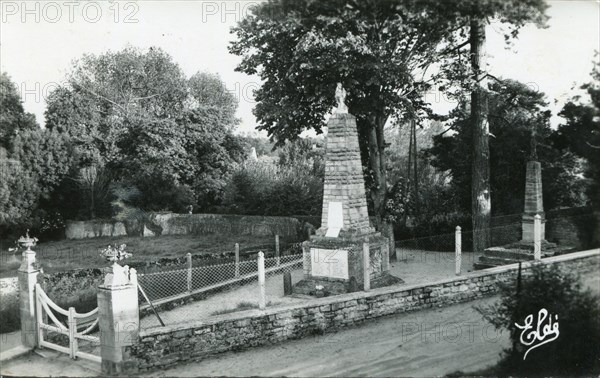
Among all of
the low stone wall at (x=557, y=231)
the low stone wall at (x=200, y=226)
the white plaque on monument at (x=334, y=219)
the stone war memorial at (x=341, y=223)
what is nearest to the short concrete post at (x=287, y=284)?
the stone war memorial at (x=341, y=223)

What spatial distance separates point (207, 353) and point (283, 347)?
1.50 m

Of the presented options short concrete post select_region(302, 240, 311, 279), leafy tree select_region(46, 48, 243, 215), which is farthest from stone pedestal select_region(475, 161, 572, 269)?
leafy tree select_region(46, 48, 243, 215)

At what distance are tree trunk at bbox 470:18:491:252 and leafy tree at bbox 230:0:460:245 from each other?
61.4 inches

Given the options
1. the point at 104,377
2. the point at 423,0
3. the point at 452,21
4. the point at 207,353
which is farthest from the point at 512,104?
the point at 104,377

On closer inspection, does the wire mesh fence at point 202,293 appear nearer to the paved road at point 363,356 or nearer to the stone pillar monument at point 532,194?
the paved road at point 363,356

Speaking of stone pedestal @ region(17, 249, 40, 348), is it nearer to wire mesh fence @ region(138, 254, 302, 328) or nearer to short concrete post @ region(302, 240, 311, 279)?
wire mesh fence @ region(138, 254, 302, 328)

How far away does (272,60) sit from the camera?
61.5 feet

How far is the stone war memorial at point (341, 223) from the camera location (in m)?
13.3

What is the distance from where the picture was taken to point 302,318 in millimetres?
10438

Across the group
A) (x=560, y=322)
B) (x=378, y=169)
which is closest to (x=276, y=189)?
(x=378, y=169)

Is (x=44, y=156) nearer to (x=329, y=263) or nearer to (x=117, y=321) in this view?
(x=329, y=263)

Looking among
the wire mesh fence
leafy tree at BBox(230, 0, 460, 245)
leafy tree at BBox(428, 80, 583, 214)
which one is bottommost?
the wire mesh fence

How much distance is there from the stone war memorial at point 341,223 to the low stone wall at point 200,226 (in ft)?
36.5

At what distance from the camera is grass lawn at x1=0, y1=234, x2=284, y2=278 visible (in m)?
17.8
